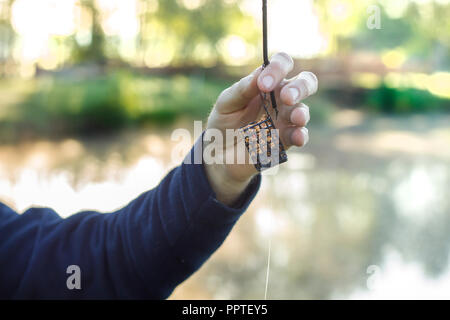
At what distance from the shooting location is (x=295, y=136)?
90 centimetres

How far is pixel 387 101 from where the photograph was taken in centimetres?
1145

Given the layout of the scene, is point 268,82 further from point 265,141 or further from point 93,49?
point 93,49

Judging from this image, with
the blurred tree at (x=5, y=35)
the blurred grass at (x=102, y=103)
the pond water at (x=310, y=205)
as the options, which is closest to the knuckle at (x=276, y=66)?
the pond water at (x=310, y=205)

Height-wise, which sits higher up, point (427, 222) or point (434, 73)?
point (434, 73)

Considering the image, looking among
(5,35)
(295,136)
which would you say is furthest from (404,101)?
(295,136)

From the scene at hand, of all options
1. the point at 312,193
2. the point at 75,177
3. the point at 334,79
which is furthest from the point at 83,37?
the point at 312,193

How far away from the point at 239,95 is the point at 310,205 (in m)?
3.67

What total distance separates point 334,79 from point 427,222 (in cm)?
703

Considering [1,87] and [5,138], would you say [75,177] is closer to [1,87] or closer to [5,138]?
[5,138]

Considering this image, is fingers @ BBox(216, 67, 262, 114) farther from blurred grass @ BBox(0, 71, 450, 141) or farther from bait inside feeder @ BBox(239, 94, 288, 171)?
blurred grass @ BBox(0, 71, 450, 141)

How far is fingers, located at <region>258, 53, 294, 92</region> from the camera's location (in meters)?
0.85

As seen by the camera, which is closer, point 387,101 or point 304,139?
point 304,139

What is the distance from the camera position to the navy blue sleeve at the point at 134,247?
1038 millimetres
